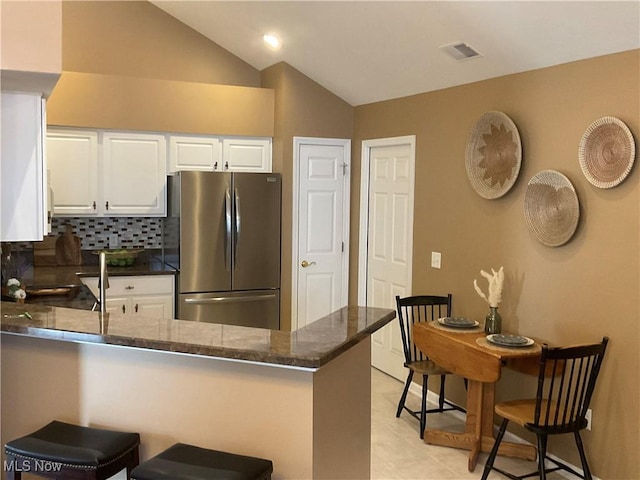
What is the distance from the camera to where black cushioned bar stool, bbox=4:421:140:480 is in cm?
195

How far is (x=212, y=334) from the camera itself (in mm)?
2141

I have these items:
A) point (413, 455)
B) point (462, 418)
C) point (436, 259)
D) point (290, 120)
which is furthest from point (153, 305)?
point (462, 418)

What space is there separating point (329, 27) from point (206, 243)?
1.83 meters

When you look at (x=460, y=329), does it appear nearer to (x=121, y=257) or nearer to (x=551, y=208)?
(x=551, y=208)

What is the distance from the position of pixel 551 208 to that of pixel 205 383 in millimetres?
2222

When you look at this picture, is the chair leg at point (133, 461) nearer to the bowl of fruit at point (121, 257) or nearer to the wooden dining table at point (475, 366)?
the wooden dining table at point (475, 366)

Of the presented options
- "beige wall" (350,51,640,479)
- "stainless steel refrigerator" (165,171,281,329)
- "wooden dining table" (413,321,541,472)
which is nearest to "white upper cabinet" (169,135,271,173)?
"stainless steel refrigerator" (165,171,281,329)

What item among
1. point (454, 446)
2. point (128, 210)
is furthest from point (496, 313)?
point (128, 210)

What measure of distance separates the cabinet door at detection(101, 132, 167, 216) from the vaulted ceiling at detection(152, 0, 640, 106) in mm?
1081

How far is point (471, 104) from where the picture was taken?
4.04m

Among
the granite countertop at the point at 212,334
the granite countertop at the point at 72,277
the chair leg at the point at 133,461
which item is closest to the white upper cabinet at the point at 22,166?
the granite countertop at the point at 212,334

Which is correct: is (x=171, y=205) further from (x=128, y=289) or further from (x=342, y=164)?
(x=342, y=164)

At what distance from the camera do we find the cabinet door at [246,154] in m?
5.08

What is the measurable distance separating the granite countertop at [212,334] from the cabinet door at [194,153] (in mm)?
2668
